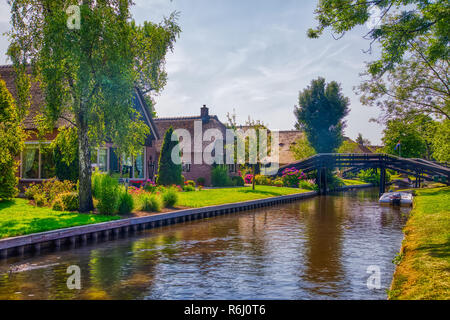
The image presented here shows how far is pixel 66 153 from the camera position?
2042cm

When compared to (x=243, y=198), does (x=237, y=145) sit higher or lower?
higher

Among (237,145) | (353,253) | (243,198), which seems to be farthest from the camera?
(237,145)

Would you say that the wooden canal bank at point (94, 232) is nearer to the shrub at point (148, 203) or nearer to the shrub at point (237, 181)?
the shrub at point (148, 203)

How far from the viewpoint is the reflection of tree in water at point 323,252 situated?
Answer: 34.6ft

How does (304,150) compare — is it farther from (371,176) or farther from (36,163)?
(36,163)

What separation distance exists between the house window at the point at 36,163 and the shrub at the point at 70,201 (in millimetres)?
7348

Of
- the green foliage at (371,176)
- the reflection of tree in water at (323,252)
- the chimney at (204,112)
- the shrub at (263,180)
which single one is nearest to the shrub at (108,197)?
the reflection of tree in water at (323,252)

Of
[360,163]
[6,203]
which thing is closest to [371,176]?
[360,163]

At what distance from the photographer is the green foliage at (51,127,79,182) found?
778 inches

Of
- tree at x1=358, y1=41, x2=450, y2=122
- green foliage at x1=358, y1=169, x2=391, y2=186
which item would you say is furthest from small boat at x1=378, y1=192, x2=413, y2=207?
green foliage at x1=358, y1=169, x2=391, y2=186
